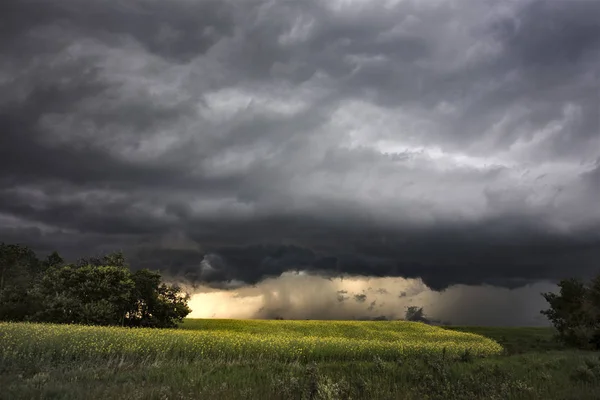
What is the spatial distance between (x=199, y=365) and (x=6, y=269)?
7870cm

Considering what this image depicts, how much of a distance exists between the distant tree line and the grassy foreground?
68.1ft

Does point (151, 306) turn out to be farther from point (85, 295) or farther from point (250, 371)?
point (250, 371)

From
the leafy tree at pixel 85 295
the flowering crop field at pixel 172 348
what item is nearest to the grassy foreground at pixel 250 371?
the flowering crop field at pixel 172 348

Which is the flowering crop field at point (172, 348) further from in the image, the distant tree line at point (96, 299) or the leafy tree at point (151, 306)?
the leafy tree at point (151, 306)

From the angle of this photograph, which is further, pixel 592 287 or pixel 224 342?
pixel 592 287

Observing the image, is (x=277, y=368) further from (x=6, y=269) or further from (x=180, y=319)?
Answer: (x=6, y=269)

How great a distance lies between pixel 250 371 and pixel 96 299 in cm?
3458

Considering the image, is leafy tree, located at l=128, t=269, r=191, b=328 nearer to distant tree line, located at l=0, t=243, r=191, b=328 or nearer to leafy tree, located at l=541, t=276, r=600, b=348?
distant tree line, located at l=0, t=243, r=191, b=328

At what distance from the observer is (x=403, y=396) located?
16.5m

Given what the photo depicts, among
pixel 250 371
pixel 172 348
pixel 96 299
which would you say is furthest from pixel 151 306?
pixel 250 371

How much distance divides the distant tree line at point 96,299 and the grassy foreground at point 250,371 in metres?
20.8

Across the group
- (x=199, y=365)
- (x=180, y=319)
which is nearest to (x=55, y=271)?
(x=180, y=319)

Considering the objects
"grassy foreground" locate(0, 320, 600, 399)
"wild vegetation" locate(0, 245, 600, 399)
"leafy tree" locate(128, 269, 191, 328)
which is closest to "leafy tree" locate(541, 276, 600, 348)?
"wild vegetation" locate(0, 245, 600, 399)

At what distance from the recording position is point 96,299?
49594 millimetres
